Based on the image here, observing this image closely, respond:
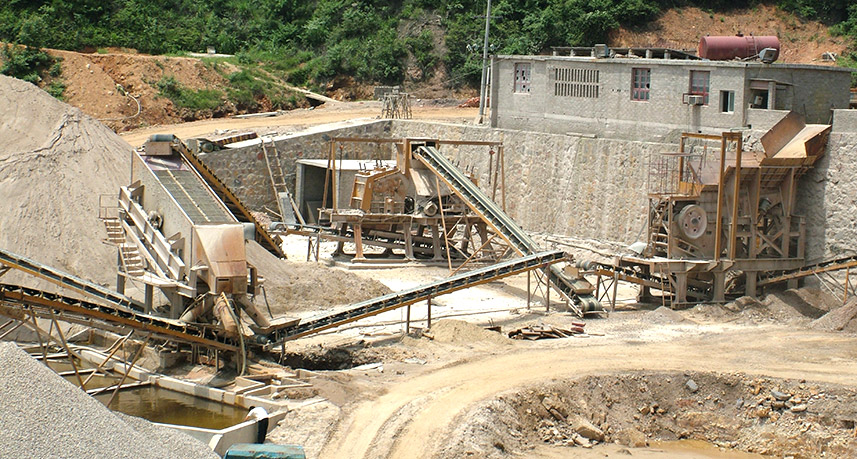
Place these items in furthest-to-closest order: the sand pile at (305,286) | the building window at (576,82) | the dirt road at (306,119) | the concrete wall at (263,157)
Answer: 1. the dirt road at (306,119)
2. the concrete wall at (263,157)
3. the building window at (576,82)
4. the sand pile at (305,286)

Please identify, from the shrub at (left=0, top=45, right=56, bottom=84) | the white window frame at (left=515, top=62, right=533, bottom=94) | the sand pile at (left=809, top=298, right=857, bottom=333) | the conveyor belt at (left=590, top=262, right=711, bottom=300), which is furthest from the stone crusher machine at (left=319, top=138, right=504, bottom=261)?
the shrub at (left=0, top=45, right=56, bottom=84)

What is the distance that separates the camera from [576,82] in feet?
134

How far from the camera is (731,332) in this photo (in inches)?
1175

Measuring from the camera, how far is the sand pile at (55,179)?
31000 mm

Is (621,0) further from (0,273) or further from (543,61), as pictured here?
(0,273)

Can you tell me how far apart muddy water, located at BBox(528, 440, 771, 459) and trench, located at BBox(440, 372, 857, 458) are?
0.02 meters

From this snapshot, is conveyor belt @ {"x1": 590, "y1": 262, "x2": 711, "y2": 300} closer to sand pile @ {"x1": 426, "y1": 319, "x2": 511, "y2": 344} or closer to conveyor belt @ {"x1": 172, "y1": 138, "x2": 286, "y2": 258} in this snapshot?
sand pile @ {"x1": 426, "y1": 319, "x2": 511, "y2": 344}

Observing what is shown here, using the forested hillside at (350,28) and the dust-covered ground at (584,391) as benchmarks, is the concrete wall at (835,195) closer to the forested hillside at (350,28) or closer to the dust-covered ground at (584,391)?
the dust-covered ground at (584,391)

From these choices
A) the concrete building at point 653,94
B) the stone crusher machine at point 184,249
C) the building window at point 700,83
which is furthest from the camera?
the building window at point 700,83

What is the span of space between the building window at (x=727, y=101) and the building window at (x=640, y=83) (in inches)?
104

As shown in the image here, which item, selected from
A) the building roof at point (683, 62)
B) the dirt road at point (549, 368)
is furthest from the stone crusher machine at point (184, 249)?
the building roof at point (683, 62)

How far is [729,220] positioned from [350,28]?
32.6 m

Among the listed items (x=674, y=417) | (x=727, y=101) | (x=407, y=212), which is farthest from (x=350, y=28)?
(x=674, y=417)

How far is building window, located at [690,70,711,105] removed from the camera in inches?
1437
